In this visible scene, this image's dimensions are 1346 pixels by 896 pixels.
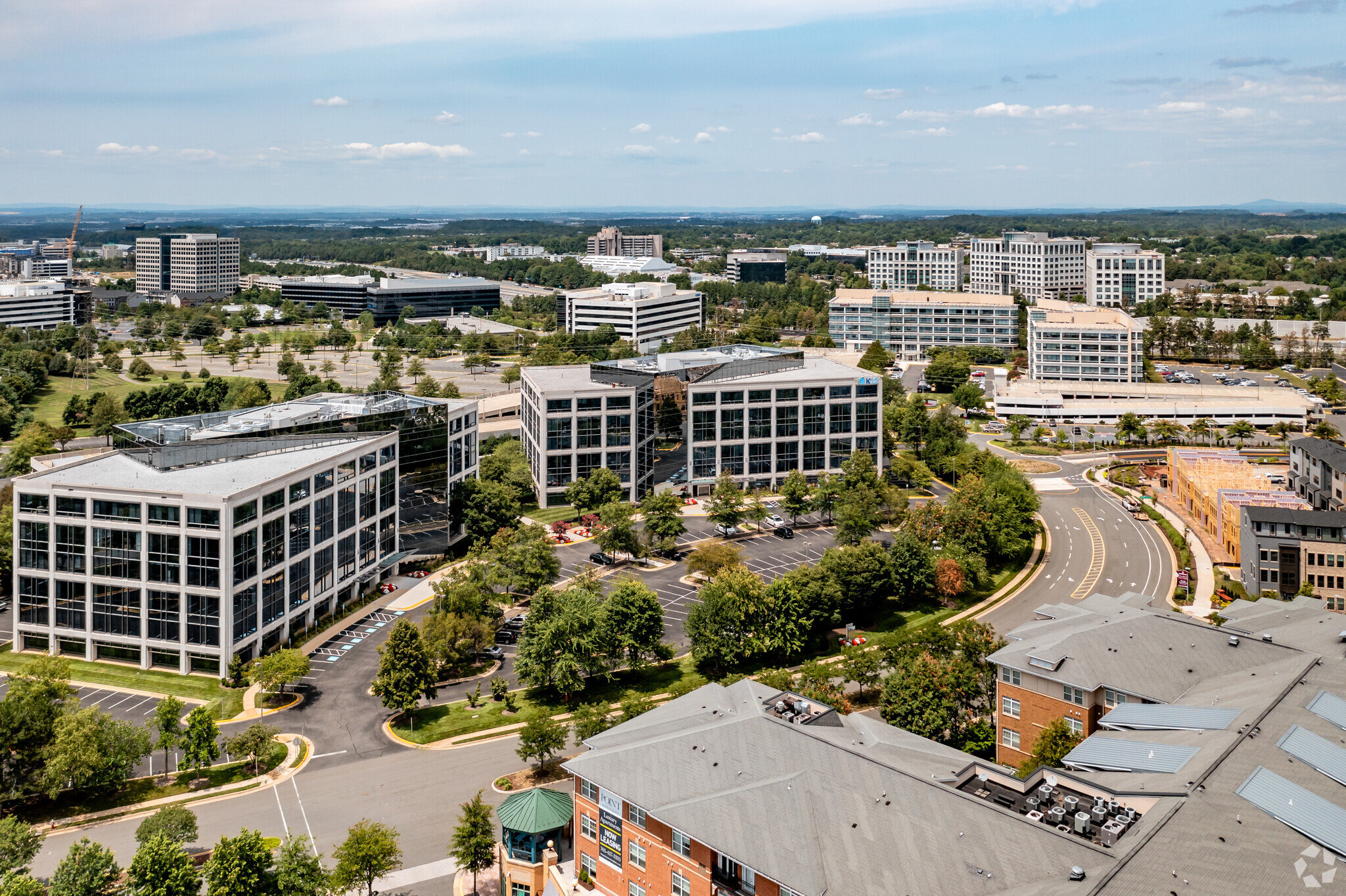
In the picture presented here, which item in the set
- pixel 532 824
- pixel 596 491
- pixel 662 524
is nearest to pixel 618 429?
pixel 596 491

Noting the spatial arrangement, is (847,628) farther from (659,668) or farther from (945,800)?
(945,800)

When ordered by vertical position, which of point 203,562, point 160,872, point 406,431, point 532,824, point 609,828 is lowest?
point 160,872

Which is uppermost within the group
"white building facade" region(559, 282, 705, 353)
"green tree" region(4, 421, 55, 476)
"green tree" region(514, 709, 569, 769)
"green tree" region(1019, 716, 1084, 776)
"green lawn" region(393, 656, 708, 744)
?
"white building facade" region(559, 282, 705, 353)

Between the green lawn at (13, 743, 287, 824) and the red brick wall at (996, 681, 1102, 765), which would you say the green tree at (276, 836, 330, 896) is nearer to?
the green lawn at (13, 743, 287, 824)

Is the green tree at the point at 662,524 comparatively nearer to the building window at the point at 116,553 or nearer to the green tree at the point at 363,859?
the building window at the point at 116,553

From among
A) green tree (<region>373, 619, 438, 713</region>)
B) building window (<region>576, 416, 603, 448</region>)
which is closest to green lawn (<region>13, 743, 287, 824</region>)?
green tree (<region>373, 619, 438, 713</region>)

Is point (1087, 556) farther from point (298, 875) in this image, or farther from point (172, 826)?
point (172, 826)
